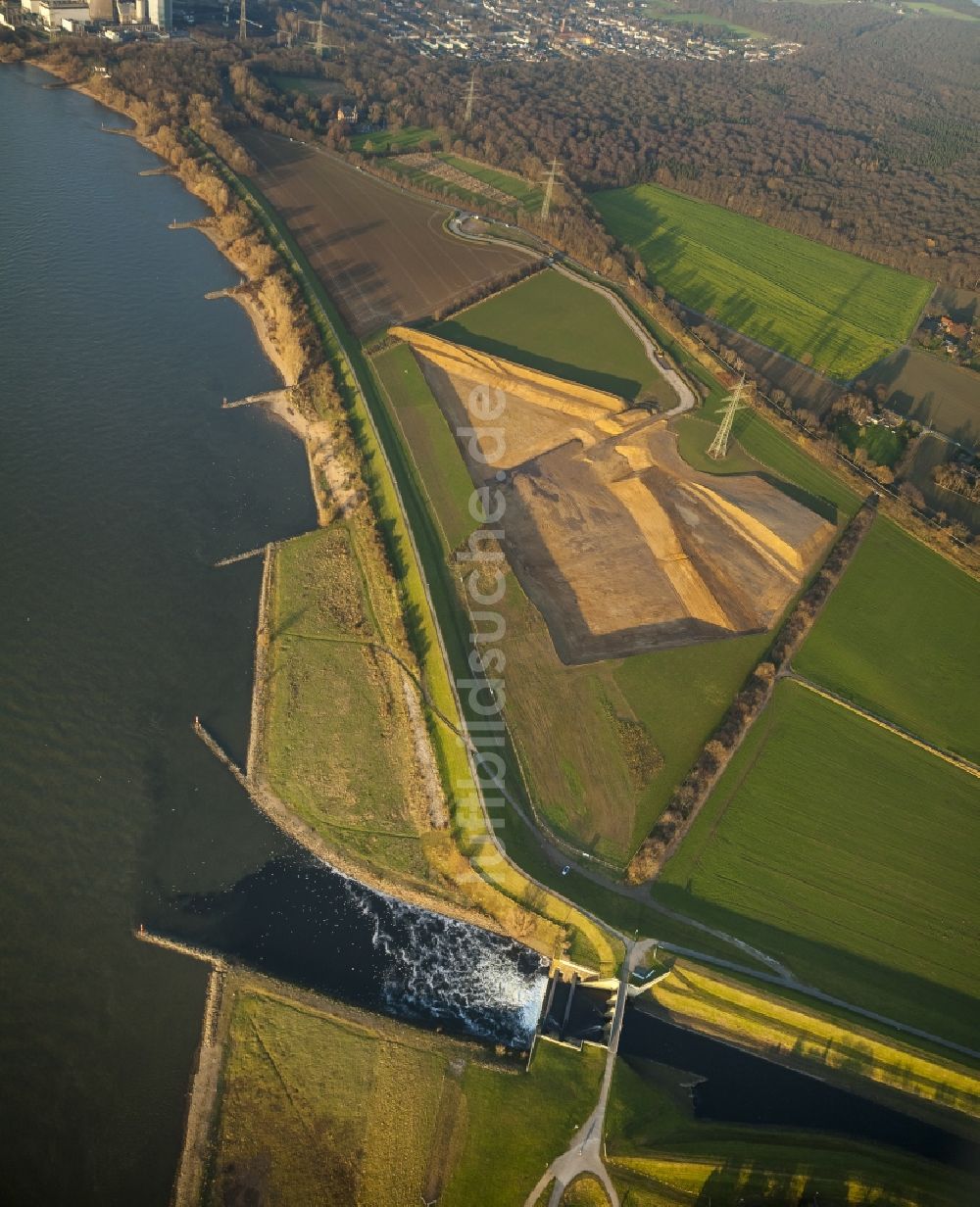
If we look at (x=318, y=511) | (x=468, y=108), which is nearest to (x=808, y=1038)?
(x=318, y=511)

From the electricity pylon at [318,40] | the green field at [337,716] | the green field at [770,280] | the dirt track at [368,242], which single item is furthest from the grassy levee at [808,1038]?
the electricity pylon at [318,40]

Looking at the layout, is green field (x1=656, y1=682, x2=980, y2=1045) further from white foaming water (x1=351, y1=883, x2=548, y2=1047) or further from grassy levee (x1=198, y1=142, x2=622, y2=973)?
white foaming water (x1=351, y1=883, x2=548, y2=1047)

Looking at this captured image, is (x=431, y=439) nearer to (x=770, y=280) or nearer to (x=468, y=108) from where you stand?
(x=770, y=280)

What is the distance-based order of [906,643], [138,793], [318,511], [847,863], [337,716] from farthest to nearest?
[318,511] < [906,643] < [337,716] < [847,863] < [138,793]

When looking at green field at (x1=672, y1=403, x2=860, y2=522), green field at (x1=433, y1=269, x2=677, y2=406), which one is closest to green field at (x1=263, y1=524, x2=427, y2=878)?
green field at (x1=433, y1=269, x2=677, y2=406)

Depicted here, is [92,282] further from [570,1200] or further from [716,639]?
[570,1200]

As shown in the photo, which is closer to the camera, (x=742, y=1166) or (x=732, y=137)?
(x=742, y=1166)

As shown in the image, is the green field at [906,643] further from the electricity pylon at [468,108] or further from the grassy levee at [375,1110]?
the electricity pylon at [468,108]
